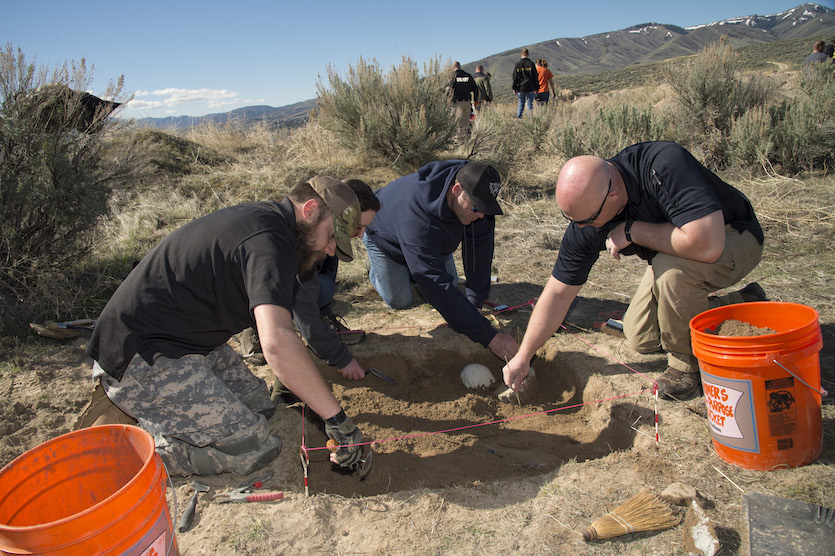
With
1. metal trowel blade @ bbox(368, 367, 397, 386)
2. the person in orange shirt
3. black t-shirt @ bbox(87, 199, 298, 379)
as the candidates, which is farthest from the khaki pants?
the person in orange shirt

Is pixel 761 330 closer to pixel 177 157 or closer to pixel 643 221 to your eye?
pixel 643 221

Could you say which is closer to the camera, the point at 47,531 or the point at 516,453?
the point at 47,531

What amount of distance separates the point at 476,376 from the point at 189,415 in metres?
1.85

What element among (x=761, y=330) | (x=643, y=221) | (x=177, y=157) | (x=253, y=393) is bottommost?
(x=253, y=393)

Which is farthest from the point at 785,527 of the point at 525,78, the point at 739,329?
the point at 525,78

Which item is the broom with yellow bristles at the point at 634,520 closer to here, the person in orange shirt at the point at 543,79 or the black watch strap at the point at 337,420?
the black watch strap at the point at 337,420

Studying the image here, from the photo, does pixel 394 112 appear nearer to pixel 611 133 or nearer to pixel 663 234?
pixel 611 133

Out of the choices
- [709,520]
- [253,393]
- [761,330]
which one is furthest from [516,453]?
[253,393]

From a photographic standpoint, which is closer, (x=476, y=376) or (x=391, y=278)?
(x=476, y=376)

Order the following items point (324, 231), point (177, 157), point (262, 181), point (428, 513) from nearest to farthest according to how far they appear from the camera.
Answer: point (428, 513) < point (324, 231) < point (262, 181) < point (177, 157)

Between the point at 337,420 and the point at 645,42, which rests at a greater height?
the point at 645,42

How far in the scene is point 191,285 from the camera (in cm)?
242

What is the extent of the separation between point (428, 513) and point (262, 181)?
7.06 m

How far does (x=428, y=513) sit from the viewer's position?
90.5 inches
